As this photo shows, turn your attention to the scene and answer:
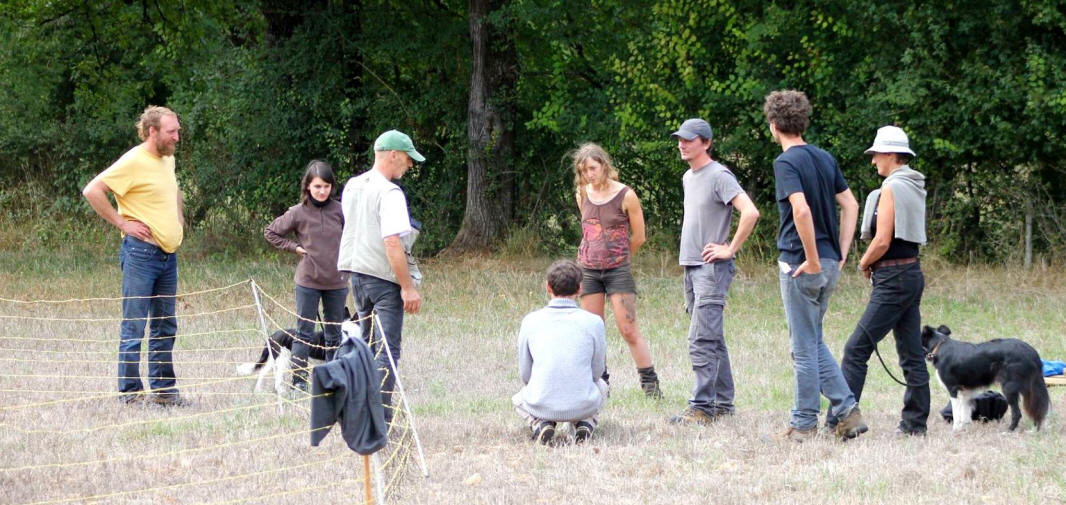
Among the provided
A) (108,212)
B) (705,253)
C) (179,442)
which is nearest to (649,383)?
(705,253)

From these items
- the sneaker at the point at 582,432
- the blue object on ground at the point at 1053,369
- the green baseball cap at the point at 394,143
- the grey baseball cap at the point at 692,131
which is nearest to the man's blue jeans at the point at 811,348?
the grey baseball cap at the point at 692,131

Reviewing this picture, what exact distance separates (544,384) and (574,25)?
10.7 meters

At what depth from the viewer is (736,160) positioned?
1642cm

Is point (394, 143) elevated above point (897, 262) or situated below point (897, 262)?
above

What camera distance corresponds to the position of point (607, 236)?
24.4 feet

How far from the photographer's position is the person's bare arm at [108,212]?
7.38 m

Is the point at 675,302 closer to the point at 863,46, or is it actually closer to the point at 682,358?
the point at 682,358

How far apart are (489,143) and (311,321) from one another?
31.0ft

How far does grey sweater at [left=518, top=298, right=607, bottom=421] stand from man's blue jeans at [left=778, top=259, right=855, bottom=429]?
3.52 feet

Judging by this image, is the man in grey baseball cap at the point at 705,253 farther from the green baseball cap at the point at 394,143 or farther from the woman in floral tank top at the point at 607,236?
the green baseball cap at the point at 394,143

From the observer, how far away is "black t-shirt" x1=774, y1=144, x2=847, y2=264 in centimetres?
603

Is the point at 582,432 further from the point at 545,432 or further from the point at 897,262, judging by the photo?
the point at 897,262

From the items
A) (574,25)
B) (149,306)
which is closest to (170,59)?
(574,25)

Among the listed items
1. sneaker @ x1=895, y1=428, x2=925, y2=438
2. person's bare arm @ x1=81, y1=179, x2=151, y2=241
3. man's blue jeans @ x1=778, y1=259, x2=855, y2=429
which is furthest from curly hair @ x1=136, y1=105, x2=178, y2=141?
sneaker @ x1=895, y1=428, x2=925, y2=438
